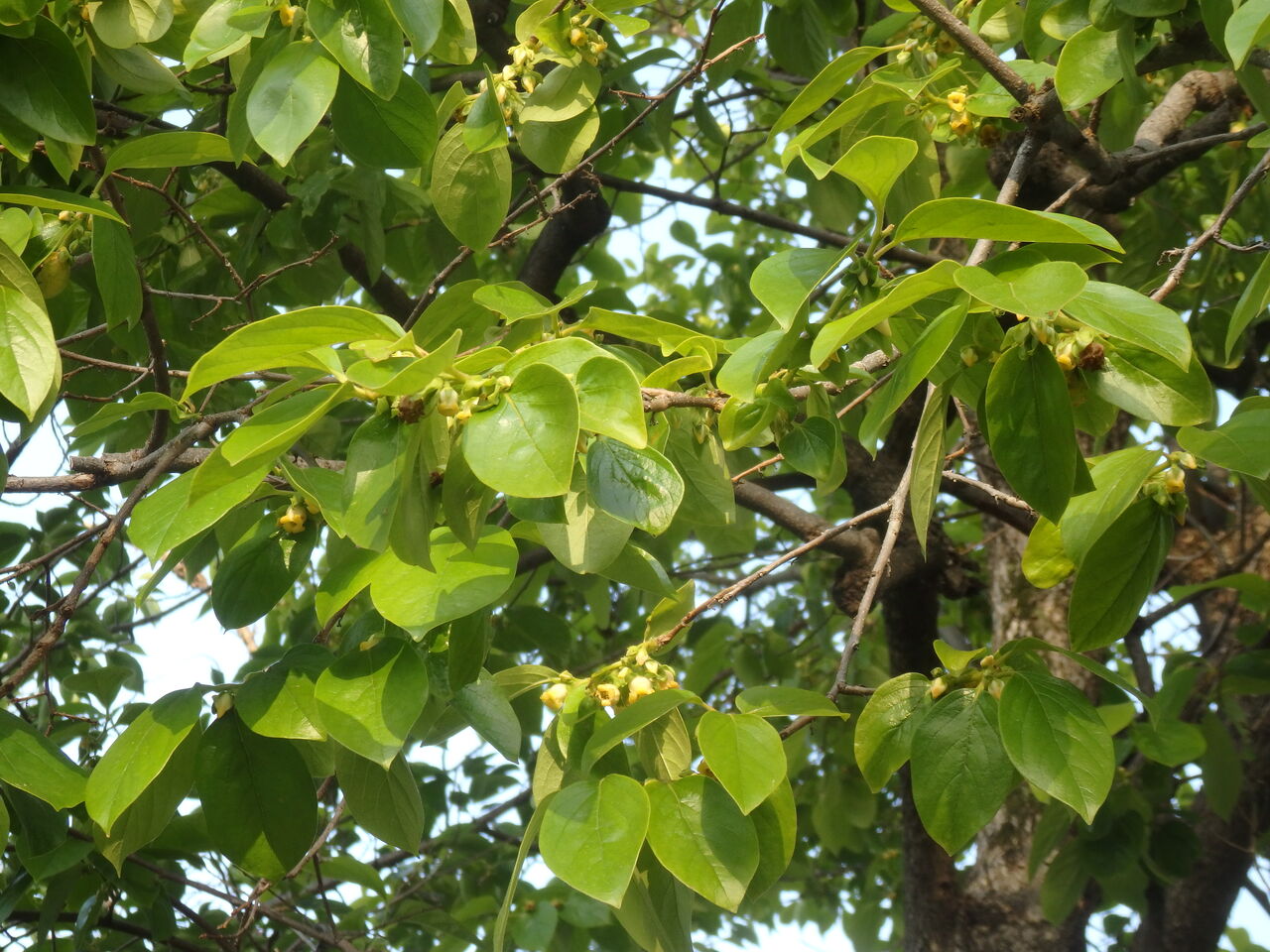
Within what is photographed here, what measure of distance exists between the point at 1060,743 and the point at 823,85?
74 centimetres

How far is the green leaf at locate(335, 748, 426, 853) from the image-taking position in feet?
4.04

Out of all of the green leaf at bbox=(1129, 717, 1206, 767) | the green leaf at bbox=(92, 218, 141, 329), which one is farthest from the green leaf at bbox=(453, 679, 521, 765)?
the green leaf at bbox=(1129, 717, 1206, 767)

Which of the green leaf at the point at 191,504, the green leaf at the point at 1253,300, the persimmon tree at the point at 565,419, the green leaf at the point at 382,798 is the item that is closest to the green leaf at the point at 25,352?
the persimmon tree at the point at 565,419

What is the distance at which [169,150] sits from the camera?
1.37m

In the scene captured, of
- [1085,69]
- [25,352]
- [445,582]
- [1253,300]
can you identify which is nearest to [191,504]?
[445,582]

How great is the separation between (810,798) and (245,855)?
2.48 m

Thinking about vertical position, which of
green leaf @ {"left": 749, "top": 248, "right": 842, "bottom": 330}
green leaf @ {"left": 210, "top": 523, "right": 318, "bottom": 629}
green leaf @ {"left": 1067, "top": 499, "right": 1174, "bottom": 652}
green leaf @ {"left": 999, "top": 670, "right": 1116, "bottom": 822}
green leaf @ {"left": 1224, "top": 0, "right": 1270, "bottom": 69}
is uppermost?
green leaf @ {"left": 1224, "top": 0, "right": 1270, "bottom": 69}

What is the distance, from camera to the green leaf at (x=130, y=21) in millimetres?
1454

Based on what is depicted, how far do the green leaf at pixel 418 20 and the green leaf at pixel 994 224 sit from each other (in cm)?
52

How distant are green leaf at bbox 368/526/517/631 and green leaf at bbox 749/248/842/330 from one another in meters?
0.33

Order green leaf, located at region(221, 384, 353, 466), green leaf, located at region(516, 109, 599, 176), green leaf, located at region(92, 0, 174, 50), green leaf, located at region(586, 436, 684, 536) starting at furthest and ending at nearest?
green leaf, located at region(516, 109, 599, 176), green leaf, located at region(92, 0, 174, 50), green leaf, located at region(586, 436, 684, 536), green leaf, located at region(221, 384, 353, 466)

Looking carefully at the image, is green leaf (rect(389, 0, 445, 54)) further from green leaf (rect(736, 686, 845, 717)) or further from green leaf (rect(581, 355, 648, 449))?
green leaf (rect(736, 686, 845, 717))

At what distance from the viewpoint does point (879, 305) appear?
87 centimetres

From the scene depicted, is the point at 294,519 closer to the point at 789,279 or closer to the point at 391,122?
the point at 391,122
